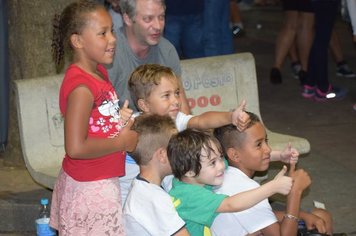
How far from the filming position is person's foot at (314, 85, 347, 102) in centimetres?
931

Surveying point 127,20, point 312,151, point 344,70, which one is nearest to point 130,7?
point 127,20

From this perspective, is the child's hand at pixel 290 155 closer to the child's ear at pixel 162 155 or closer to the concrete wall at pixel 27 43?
the child's ear at pixel 162 155

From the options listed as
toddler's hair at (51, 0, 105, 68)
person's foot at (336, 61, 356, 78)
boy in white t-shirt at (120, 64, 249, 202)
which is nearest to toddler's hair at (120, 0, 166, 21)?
boy in white t-shirt at (120, 64, 249, 202)

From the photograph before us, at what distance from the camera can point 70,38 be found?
178 inches

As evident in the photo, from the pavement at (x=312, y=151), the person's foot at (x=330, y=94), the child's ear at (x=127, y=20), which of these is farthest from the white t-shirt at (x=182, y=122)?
the person's foot at (x=330, y=94)

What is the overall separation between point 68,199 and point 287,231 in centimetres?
111

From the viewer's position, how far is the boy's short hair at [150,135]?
15.1 feet

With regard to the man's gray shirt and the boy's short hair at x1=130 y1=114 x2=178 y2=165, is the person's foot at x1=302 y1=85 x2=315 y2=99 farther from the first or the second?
the boy's short hair at x1=130 y1=114 x2=178 y2=165

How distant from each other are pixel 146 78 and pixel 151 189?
652 millimetres

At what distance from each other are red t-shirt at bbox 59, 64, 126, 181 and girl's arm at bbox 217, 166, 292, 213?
0.54m

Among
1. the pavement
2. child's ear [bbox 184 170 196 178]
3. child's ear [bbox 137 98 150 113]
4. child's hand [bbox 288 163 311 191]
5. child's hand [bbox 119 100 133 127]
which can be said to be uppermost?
child's hand [bbox 119 100 133 127]

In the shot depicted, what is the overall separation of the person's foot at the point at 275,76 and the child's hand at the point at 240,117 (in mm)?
5187

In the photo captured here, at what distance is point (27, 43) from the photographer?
7.07m

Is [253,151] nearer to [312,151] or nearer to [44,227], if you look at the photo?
[44,227]
